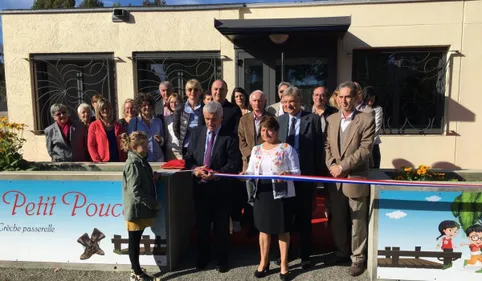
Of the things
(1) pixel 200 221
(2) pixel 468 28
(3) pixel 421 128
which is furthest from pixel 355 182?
(2) pixel 468 28

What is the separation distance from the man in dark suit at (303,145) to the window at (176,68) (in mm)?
3941

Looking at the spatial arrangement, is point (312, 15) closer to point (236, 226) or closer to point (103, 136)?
point (236, 226)

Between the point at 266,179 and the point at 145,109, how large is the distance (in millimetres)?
2009

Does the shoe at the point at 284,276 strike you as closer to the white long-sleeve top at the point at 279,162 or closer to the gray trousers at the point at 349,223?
the gray trousers at the point at 349,223

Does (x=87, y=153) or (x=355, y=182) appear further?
(x=87, y=153)

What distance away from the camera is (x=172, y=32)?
23.7 feet

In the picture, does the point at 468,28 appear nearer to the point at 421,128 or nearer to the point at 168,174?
the point at 421,128

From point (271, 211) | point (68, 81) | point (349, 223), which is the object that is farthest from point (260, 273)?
point (68, 81)

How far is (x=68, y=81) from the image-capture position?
7742 millimetres

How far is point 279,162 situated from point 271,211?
49 cm

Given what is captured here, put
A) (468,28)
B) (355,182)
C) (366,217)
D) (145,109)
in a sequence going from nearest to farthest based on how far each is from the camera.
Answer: (355,182)
(366,217)
(145,109)
(468,28)

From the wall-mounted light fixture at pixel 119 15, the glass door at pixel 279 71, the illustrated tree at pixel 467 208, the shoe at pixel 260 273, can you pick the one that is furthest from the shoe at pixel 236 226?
the wall-mounted light fixture at pixel 119 15

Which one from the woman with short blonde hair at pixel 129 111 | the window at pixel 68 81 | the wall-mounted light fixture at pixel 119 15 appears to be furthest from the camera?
the window at pixel 68 81

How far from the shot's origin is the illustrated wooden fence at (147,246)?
3566mm
